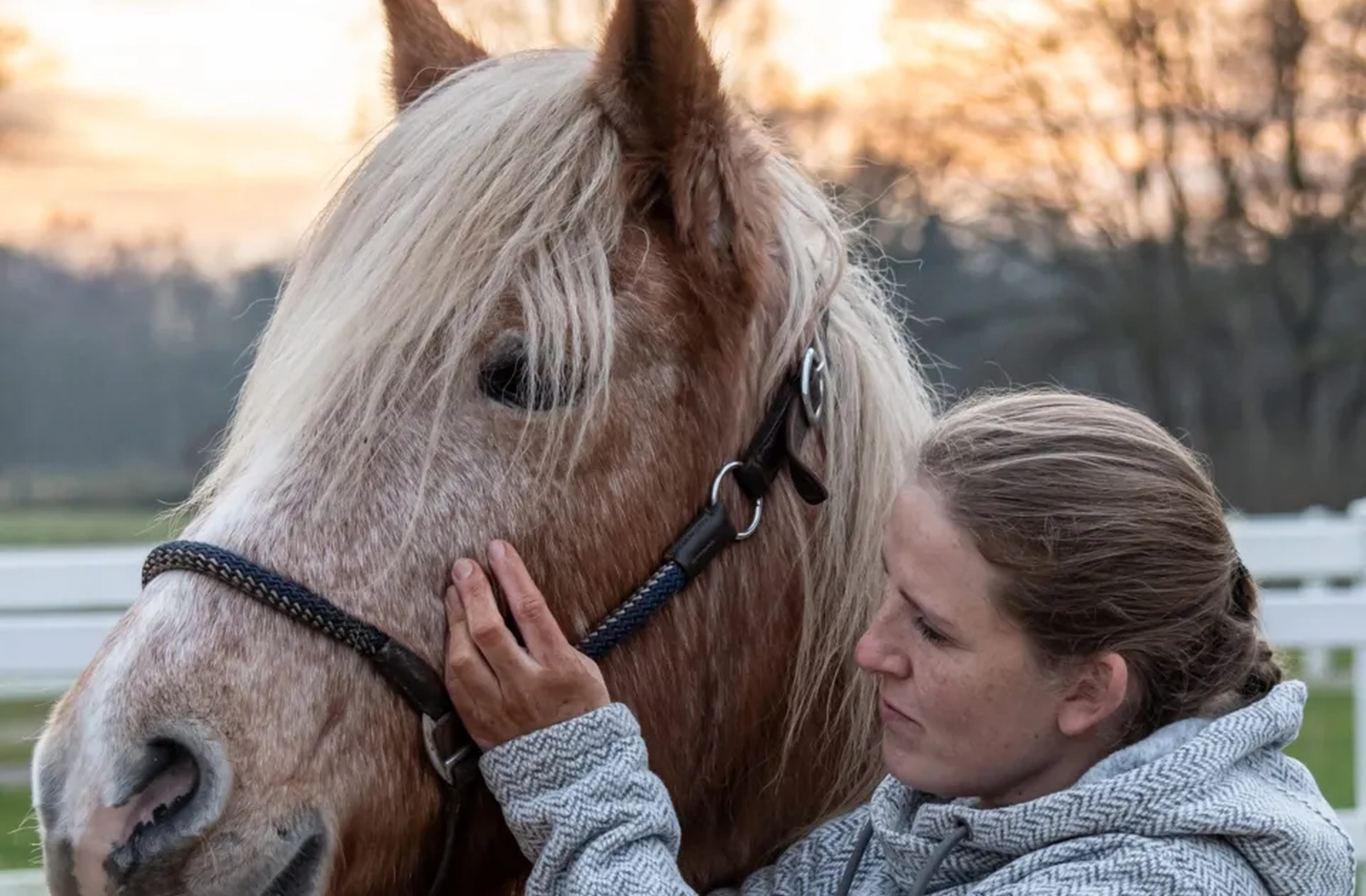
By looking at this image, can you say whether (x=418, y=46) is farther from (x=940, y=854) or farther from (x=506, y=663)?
(x=940, y=854)

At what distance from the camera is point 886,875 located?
1576mm

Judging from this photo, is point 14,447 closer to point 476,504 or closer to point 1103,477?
point 476,504

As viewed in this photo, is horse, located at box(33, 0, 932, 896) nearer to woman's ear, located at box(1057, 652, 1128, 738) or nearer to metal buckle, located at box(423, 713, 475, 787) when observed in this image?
metal buckle, located at box(423, 713, 475, 787)

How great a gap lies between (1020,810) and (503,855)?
0.61m

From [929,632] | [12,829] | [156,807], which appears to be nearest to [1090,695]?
[929,632]

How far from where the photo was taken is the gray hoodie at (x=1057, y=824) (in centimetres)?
132

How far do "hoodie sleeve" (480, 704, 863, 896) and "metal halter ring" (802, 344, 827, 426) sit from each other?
1.50 feet

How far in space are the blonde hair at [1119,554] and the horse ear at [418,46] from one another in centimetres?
91

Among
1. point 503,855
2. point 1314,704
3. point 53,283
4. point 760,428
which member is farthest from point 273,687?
point 1314,704

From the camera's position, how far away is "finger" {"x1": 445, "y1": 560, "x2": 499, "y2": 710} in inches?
57.7

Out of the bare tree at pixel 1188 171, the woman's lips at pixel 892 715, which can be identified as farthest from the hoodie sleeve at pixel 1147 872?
the bare tree at pixel 1188 171

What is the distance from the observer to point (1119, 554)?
1.41 metres

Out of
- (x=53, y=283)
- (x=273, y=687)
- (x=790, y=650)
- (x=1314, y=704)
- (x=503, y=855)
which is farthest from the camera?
(x=1314, y=704)

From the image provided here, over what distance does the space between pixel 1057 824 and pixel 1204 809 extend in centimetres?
14
